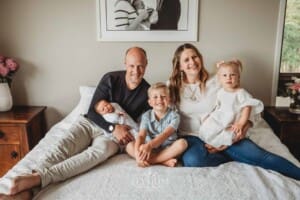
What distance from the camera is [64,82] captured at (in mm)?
2781

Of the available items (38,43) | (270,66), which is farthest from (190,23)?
(38,43)

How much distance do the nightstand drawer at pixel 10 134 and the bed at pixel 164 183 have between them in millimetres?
680

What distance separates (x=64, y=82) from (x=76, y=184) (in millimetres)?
1459

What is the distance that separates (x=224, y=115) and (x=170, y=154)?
459 mm

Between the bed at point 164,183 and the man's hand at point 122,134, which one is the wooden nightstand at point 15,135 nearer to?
the bed at point 164,183

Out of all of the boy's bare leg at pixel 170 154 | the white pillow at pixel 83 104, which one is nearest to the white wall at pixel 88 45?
the white pillow at pixel 83 104

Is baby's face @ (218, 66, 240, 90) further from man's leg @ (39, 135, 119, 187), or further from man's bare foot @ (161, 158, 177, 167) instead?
man's leg @ (39, 135, 119, 187)

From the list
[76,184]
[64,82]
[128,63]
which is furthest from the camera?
[64,82]

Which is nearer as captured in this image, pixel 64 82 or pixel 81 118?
pixel 81 118

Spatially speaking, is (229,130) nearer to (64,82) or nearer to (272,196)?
(272,196)

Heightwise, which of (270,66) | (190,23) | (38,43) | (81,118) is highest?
(190,23)

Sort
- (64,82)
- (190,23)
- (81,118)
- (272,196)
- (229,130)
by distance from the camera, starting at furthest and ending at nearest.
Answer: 1. (64,82)
2. (190,23)
3. (81,118)
4. (229,130)
5. (272,196)

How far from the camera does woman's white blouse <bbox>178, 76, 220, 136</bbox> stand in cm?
204

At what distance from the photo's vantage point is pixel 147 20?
2582mm
